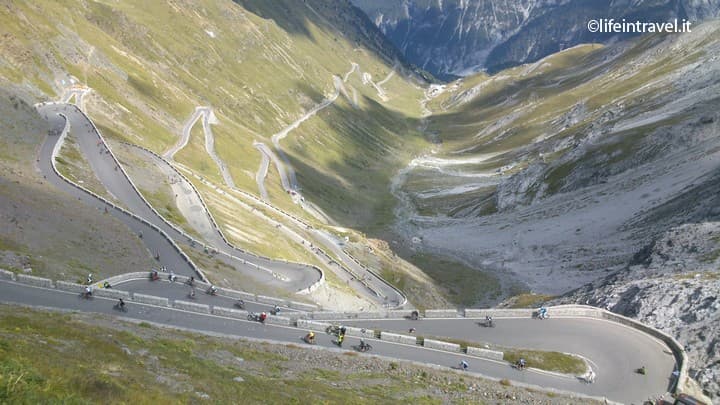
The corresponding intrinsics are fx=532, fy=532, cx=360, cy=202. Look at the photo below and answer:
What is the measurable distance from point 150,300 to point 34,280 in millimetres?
8439

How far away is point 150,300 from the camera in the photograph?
4344 cm

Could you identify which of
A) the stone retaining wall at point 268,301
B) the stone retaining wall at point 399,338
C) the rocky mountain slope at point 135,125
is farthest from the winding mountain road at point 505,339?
the rocky mountain slope at point 135,125

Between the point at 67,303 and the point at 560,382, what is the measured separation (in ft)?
121

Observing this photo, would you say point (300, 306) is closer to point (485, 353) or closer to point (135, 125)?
point (485, 353)

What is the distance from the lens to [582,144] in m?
137

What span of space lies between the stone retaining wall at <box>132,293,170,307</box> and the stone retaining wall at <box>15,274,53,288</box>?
629cm

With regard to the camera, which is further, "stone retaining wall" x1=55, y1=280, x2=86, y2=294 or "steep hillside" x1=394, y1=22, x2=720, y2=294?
"steep hillside" x1=394, y1=22, x2=720, y2=294

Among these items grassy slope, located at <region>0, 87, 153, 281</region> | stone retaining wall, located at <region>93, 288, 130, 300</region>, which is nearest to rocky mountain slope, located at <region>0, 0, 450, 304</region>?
grassy slope, located at <region>0, 87, 153, 281</region>

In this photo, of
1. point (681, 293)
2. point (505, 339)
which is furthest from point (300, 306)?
point (681, 293)

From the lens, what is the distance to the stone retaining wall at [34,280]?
39906mm

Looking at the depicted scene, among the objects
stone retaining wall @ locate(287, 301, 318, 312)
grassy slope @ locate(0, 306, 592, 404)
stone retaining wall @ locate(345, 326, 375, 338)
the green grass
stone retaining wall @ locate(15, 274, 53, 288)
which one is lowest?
grassy slope @ locate(0, 306, 592, 404)

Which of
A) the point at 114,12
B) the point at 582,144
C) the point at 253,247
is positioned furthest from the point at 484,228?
the point at 114,12

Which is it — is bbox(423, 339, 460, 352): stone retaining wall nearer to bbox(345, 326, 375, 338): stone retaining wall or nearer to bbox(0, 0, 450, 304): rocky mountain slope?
bbox(345, 326, 375, 338): stone retaining wall

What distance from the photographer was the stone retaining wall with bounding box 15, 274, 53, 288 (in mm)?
39906
